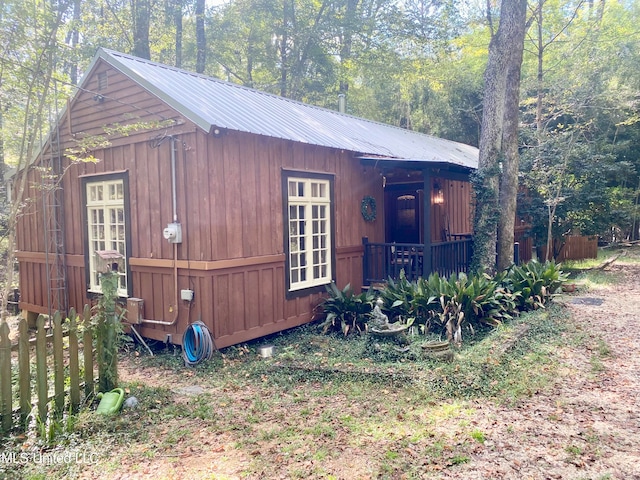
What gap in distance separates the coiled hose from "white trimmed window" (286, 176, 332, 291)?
5.59 feet

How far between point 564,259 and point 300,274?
10159 millimetres

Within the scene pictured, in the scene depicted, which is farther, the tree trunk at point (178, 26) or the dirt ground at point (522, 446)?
the tree trunk at point (178, 26)

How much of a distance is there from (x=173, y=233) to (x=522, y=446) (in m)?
4.59

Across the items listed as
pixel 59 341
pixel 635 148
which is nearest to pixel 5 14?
pixel 59 341

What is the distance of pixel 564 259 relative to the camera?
13945 millimetres

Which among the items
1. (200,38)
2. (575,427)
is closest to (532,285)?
(575,427)

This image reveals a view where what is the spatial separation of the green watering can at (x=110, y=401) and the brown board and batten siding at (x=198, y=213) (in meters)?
1.84

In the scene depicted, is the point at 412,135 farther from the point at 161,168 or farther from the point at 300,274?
the point at 161,168

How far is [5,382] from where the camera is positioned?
352 centimetres

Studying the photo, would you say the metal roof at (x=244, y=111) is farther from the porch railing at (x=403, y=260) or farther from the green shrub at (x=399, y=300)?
the green shrub at (x=399, y=300)

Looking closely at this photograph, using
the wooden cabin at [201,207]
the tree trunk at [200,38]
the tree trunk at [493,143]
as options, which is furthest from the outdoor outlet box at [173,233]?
the tree trunk at [200,38]

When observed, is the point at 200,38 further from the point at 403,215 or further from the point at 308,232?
the point at 308,232

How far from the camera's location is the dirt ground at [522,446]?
3088mm

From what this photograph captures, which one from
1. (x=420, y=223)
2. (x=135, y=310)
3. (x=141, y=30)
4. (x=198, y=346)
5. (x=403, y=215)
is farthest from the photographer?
(x=141, y=30)
